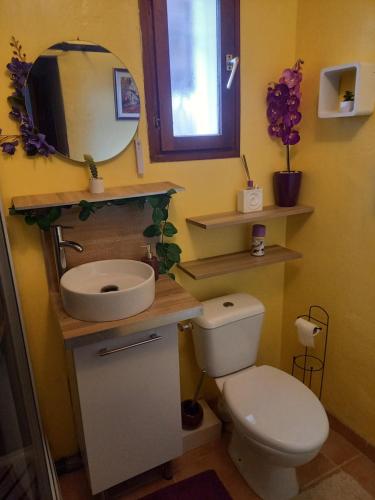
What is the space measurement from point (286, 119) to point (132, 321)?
1218 mm

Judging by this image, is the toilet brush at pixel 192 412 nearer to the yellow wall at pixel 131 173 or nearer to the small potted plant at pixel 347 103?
the yellow wall at pixel 131 173

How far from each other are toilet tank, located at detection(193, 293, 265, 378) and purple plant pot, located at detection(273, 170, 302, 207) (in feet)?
1.76

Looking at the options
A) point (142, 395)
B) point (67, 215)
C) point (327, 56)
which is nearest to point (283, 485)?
point (142, 395)

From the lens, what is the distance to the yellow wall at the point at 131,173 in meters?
1.25

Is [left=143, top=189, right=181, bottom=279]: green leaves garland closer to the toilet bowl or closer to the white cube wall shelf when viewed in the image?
the toilet bowl

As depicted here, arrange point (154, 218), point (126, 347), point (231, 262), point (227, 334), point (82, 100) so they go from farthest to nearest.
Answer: point (231, 262), point (227, 334), point (154, 218), point (82, 100), point (126, 347)

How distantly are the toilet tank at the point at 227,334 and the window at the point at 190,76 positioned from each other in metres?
0.73

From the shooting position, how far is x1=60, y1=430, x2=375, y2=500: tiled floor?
153 cm

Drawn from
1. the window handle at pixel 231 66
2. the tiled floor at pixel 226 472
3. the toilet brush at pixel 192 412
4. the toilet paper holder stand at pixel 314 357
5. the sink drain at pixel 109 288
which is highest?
the window handle at pixel 231 66

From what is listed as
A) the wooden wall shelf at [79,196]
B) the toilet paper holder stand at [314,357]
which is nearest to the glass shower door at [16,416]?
the wooden wall shelf at [79,196]

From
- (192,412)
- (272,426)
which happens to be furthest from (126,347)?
(192,412)

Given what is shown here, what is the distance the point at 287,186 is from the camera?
5.64ft

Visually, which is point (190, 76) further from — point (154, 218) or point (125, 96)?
point (154, 218)

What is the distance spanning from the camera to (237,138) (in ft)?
5.49
